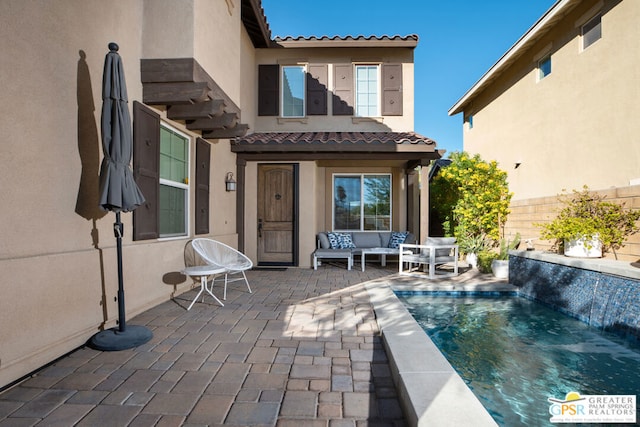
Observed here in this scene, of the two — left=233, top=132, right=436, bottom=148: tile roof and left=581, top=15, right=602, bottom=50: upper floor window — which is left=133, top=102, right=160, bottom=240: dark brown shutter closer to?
left=233, top=132, right=436, bottom=148: tile roof

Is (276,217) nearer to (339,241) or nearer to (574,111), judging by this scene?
(339,241)

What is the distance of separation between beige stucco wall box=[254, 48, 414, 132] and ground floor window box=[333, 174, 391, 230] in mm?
1251

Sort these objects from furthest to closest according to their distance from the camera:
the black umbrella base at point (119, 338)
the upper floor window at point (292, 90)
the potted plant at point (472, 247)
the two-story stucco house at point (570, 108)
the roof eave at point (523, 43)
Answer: the upper floor window at point (292, 90), the potted plant at point (472, 247), the roof eave at point (523, 43), the two-story stucco house at point (570, 108), the black umbrella base at point (119, 338)

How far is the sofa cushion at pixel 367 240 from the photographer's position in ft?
27.3

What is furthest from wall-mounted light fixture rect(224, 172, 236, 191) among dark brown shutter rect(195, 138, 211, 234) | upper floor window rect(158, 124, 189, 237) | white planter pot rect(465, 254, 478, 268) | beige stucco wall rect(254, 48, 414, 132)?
white planter pot rect(465, 254, 478, 268)

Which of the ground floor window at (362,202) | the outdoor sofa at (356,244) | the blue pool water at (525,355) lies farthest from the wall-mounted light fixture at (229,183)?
the blue pool water at (525,355)

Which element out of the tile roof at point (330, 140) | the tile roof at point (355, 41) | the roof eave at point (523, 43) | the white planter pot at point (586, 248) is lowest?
the white planter pot at point (586, 248)

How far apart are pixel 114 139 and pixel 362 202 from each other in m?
6.55

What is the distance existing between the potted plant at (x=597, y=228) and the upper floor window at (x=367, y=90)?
485cm

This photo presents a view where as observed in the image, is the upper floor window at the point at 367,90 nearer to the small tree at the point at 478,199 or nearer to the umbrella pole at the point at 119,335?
the small tree at the point at 478,199

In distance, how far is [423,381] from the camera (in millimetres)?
2039

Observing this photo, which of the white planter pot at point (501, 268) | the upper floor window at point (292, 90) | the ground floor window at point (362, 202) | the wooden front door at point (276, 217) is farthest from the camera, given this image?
the ground floor window at point (362, 202)

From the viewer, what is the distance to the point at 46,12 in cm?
270

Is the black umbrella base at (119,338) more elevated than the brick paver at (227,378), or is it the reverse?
the black umbrella base at (119,338)
